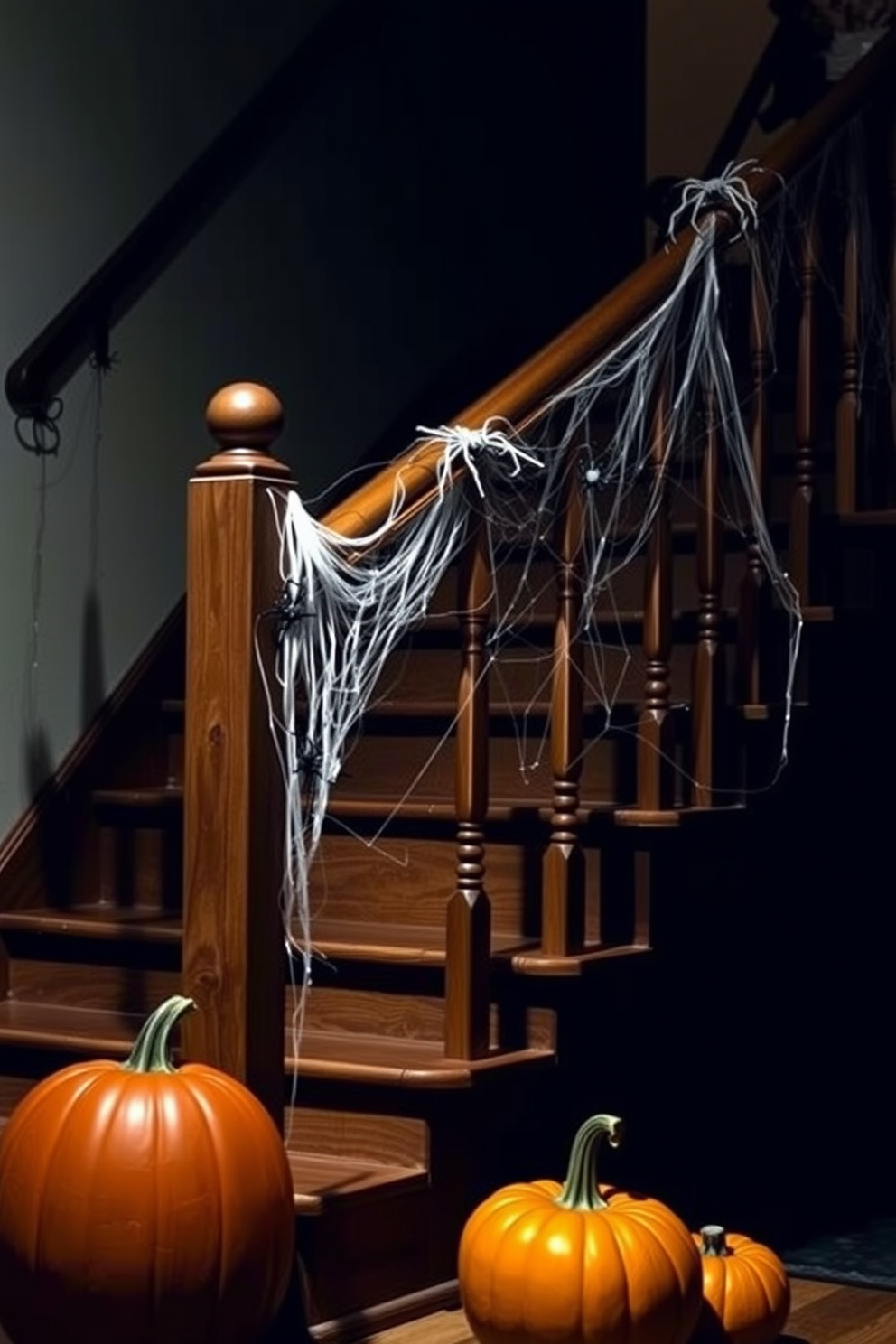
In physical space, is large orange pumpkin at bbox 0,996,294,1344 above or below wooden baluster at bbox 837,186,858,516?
below

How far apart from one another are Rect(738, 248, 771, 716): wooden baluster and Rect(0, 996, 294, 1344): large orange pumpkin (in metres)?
1.20

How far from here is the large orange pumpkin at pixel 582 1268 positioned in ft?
8.54

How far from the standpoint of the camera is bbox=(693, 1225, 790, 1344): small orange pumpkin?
2781 mm

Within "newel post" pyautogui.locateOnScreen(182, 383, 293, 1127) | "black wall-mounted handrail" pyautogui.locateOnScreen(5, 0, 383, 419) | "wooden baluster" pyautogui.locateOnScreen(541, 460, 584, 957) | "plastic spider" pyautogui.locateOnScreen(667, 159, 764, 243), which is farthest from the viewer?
"black wall-mounted handrail" pyautogui.locateOnScreen(5, 0, 383, 419)

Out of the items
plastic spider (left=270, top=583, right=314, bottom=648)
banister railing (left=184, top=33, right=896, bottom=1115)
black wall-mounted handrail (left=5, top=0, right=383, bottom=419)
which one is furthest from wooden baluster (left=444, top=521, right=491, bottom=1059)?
black wall-mounted handrail (left=5, top=0, right=383, bottom=419)

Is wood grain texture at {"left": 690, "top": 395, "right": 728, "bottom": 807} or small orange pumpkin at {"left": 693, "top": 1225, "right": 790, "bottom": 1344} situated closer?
small orange pumpkin at {"left": 693, "top": 1225, "right": 790, "bottom": 1344}

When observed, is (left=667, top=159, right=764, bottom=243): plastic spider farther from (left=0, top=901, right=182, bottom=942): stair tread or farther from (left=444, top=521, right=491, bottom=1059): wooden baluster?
(left=0, top=901, right=182, bottom=942): stair tread

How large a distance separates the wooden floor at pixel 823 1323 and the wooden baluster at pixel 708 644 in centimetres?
72

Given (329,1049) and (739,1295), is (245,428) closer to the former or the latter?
(329,1049)

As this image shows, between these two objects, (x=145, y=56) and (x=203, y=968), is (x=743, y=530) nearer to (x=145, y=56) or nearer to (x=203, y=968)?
(x=203, y=968)

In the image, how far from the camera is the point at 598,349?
10.5ft

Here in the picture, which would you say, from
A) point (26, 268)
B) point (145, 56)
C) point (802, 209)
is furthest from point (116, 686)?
point (802, 209)

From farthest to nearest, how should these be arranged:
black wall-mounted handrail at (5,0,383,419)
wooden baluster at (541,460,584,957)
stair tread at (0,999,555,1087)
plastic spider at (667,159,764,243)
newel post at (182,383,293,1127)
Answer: black wall-mounted handrail at (5,0,383,419) → plastic spider at (667,159,764,243) → wooden baluster at (541,460,584,957) → stair tread at (0,999,555,1087) → newel post at (182,383,293,1127)

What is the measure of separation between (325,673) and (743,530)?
0.91 m
